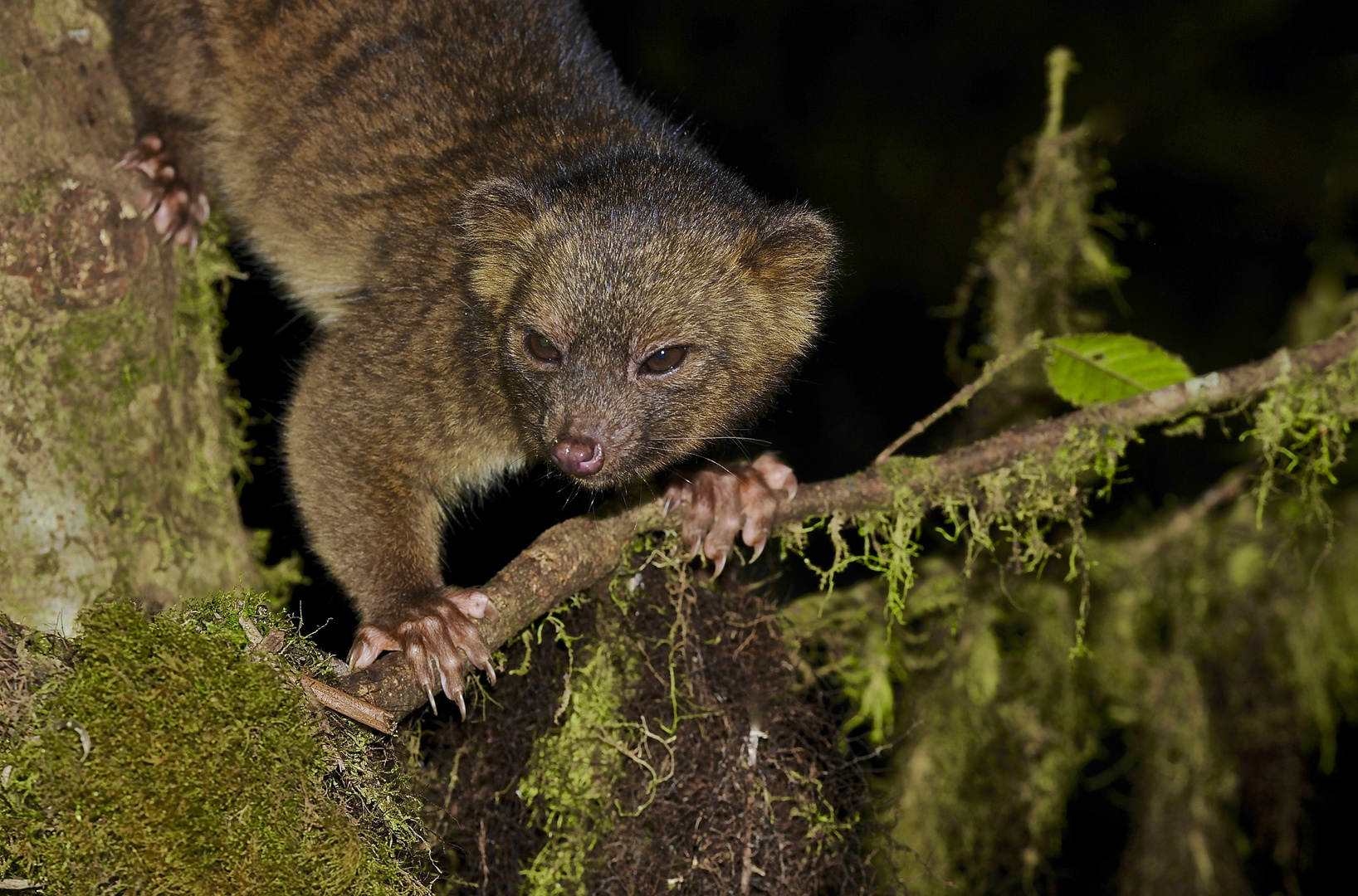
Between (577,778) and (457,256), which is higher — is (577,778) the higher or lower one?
the lower one

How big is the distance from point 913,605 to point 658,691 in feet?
4.97

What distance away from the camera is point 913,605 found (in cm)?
427

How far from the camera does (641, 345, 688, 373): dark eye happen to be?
3.26 meters

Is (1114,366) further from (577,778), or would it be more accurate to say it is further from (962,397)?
(577,778)

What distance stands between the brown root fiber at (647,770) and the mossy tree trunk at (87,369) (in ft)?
3.59

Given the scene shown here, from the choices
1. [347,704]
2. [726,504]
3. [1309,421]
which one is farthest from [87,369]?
[1309,421]

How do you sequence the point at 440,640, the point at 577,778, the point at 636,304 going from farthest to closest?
the point at 636,304
the point at 577,778
the point at 440,640

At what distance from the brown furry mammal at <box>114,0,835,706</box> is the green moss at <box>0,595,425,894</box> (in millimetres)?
688

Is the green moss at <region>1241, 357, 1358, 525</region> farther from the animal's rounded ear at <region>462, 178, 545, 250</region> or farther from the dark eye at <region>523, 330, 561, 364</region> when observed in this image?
the animal's rounded ear at <region>462, 178, 545, 250</region>

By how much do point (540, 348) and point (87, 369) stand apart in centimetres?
131

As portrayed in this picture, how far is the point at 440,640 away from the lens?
285 cm

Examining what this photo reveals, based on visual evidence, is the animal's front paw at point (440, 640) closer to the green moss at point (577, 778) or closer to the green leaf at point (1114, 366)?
the green moss at point (577, 778)

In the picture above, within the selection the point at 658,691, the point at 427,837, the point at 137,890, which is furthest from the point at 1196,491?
the point at 137,890

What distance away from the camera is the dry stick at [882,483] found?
9.04 ft
